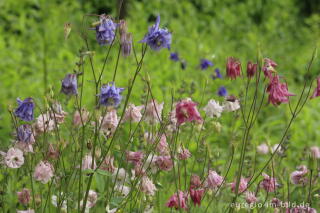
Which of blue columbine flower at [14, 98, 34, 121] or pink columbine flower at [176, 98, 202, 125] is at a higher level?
blue columbine flower at [14, 98, 34, 121]

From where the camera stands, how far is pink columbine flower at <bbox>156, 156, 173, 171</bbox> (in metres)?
2.13

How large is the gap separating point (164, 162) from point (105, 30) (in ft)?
1.79

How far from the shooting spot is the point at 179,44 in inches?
215

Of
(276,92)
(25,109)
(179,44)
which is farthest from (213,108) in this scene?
(179,44)

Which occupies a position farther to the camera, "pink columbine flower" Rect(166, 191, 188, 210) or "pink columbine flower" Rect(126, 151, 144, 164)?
"pink columbine flower" Rect(126, 151, 144, 164)

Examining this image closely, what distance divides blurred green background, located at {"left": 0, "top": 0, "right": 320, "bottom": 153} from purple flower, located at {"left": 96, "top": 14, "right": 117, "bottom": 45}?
1.23 meters

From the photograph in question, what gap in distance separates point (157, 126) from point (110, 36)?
0.55 m

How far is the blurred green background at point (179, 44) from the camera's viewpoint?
13.8 ft

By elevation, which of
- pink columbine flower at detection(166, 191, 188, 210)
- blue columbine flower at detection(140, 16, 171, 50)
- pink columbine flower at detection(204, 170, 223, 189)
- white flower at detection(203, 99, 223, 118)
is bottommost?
pink columbine flower at detection(166, 191, 188, 210)

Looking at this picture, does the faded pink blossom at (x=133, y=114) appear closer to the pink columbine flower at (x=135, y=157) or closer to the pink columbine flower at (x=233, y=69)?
the pink columbine flower at (x=135, y=157)

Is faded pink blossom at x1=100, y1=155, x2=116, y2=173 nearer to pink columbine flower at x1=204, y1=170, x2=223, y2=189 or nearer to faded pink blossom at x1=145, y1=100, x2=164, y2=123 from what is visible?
faded pink blossom at x1=145, y1=100, x2=164, y2=123

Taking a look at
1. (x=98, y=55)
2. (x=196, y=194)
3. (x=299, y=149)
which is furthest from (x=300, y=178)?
(x=98, y=55)

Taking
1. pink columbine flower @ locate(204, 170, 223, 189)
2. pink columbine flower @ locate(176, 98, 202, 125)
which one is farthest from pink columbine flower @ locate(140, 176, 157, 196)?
pink columbine flower @ locate(176, 98, 202, 125)

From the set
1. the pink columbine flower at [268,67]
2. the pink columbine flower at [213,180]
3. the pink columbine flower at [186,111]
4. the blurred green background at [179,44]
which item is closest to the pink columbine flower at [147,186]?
the pink columbine flower at [213,180]
